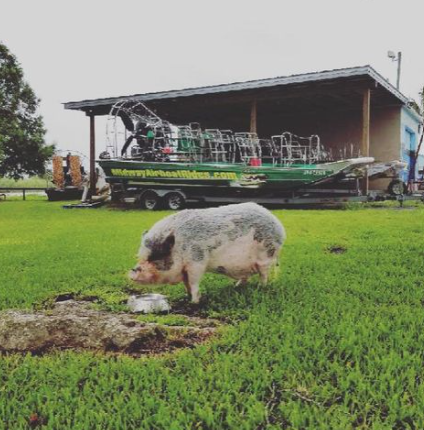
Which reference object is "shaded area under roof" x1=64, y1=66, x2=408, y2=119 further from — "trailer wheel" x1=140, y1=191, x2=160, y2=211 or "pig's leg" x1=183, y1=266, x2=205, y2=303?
"pig's leg" x1=183, y1=266, x2=205, y2=303

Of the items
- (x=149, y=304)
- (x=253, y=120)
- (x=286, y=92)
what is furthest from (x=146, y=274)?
(x=286, y=92)

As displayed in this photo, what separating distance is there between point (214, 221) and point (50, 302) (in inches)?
71.3

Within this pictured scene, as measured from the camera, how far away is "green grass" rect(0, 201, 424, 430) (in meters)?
2.59

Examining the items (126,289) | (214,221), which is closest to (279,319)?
(214,221)

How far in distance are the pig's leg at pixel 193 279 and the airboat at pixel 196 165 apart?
1069 cm

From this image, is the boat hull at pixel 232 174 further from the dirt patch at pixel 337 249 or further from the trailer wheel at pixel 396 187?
the dirt patch at pixel 337 249

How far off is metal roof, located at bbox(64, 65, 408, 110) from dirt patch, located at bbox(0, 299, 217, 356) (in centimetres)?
1291

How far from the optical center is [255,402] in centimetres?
268

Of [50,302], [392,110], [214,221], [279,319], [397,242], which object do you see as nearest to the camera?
[279,319]

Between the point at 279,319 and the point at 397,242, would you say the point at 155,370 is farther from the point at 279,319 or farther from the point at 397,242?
the point at 397,242

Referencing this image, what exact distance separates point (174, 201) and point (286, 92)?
18.1 ft

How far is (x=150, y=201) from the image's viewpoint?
15.7 m

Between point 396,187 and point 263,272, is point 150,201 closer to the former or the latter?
point 396,187

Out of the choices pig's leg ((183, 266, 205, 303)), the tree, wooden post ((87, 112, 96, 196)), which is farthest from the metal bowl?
the tree
